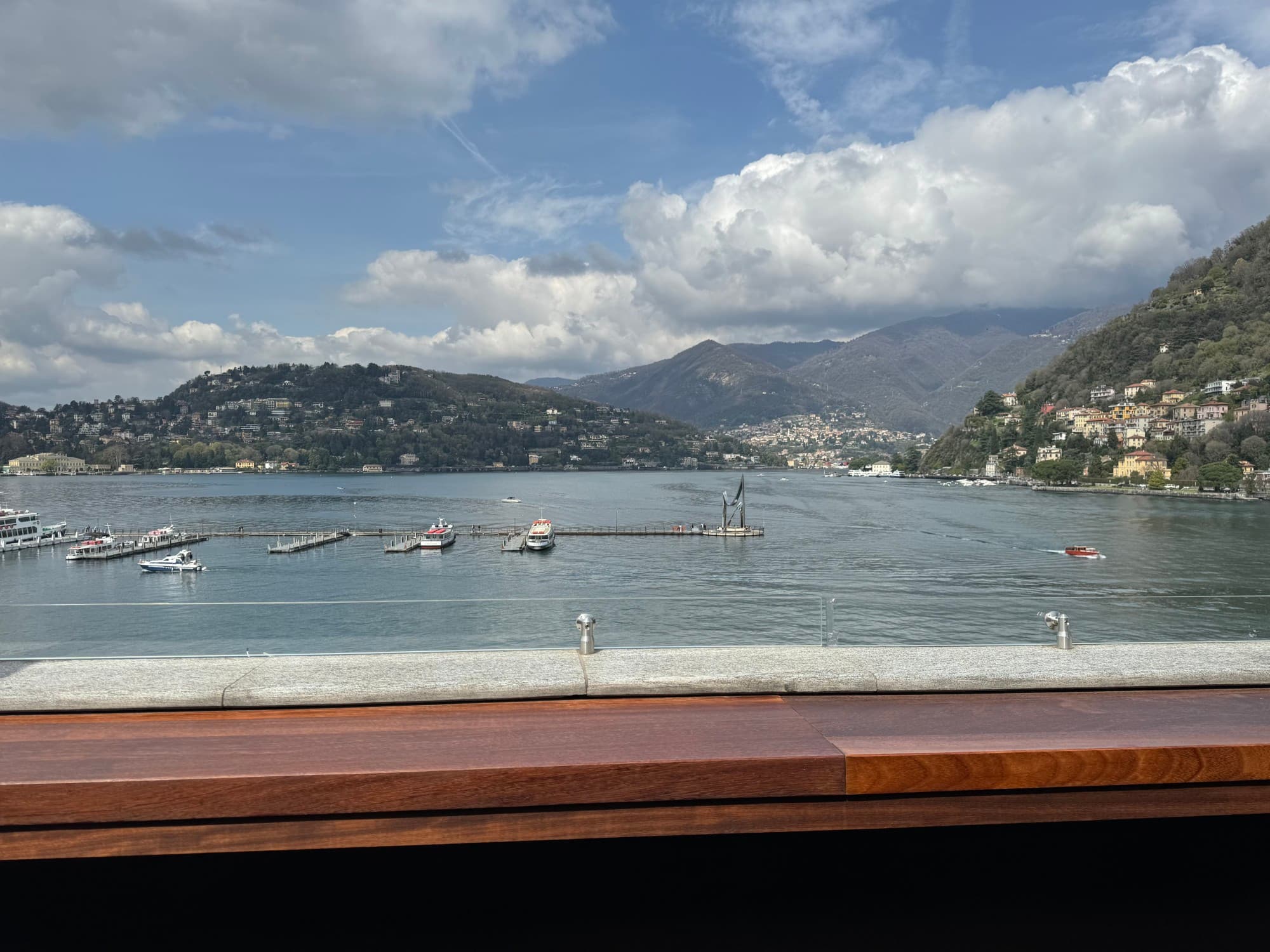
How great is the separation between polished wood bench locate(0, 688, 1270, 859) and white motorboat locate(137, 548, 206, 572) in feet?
124

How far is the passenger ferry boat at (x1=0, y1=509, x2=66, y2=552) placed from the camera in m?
41.6

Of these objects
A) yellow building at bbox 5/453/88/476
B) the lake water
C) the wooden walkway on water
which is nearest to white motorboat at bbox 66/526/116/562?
the lake water

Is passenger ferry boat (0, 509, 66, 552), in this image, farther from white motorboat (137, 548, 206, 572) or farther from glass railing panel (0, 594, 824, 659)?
glass railing panel (0, 594, 824, 659)

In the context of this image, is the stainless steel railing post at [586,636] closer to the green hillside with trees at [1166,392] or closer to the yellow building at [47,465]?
the green hillside with trees at [1166,392]

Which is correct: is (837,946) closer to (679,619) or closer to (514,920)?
(514,920)

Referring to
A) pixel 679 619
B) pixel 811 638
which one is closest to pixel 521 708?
pixel 679 619

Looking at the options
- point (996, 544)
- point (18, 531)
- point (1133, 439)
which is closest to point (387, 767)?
point (996, 544)

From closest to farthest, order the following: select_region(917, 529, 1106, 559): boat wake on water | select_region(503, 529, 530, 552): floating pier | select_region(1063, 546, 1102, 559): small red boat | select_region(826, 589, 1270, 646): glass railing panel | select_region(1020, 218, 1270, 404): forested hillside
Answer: select_region(826, 589, 1270, 646): glass railing panel → select_region(1063, 546, 1102, 559): small red boat → select_region(917, 529, 1106, 559): boat wake on water → select_region(503, 529, 530, 552): floating pier → select_region(1020, 218, 1270, 404): forested hillside

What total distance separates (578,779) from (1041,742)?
31.2 inches

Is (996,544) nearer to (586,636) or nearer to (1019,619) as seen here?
(1019,619)

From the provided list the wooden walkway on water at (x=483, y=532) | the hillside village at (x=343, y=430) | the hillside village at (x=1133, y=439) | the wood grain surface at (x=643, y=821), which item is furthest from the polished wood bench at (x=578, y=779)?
the hillside village at (x=343, y=430)

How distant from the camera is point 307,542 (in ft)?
138

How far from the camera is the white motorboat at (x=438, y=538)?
133ft

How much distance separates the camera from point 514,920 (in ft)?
4.83
